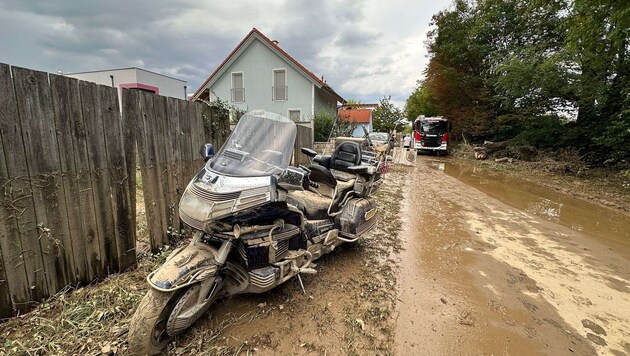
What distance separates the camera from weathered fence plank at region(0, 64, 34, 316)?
1.89 m

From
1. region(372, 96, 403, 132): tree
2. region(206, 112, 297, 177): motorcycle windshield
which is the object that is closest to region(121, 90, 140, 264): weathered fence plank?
region(206, 112, 297, 177): motorcycle windshield

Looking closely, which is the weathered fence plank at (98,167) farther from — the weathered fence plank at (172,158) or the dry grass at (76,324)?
the weathered fence plank at (172,158)

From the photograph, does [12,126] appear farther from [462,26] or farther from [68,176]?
[462,26]

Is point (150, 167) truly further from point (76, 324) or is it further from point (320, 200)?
point (320, 200)

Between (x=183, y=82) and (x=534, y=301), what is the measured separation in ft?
75.4

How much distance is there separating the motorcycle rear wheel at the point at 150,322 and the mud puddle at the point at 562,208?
5.82 m

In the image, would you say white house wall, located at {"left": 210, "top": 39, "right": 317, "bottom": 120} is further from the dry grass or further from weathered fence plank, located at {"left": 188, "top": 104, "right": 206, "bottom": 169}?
the dry grass

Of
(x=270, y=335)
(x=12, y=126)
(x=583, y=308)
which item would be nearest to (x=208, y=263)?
(x=270, y=335)

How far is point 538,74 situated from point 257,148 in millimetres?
12681

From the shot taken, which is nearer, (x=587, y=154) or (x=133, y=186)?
(x=133, y=186)

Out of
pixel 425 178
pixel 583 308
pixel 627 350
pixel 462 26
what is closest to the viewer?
pixel 627 350

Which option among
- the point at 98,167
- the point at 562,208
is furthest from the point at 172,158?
the point at 562,208

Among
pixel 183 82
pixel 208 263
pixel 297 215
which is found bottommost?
pixel 208 263

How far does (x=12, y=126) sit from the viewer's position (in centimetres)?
193
